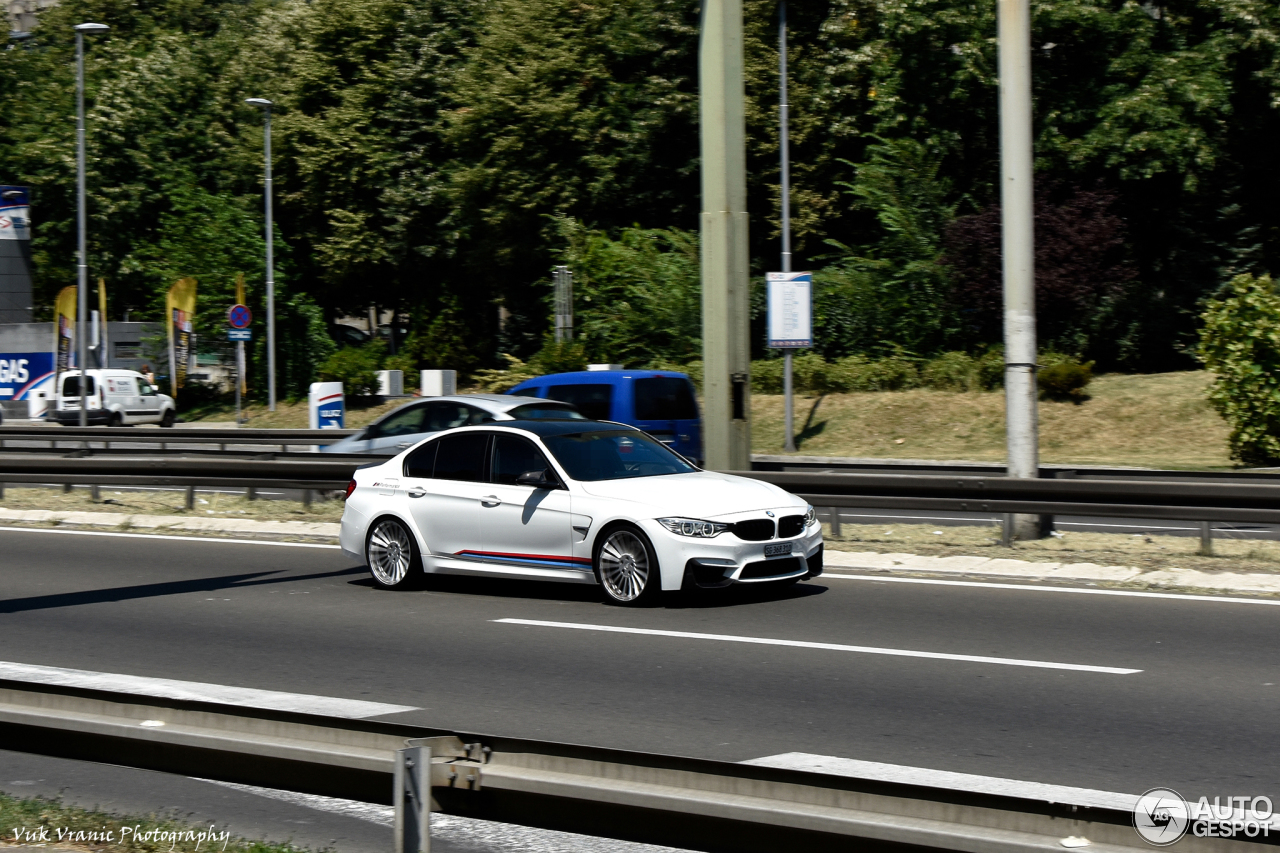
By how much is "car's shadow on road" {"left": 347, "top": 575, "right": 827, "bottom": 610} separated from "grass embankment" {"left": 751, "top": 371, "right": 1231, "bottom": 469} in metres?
16.9

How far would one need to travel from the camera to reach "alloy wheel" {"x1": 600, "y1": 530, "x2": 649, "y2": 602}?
10948 millimetres

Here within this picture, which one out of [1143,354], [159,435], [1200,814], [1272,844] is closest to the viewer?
[1272,844]

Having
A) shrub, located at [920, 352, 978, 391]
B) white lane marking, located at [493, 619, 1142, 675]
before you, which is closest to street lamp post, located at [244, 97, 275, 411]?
shrub, located at [920, 352, 978, 391]

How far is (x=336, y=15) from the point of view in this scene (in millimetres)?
48219

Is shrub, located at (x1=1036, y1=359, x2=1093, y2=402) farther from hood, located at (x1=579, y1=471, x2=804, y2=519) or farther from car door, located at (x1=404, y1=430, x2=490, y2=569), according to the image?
car door, located at (x1=404, y1=430, x2=490, y2=569)

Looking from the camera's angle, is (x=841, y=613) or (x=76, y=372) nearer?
(x=841, y=613)

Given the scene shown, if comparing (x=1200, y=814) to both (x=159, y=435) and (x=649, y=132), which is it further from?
(x=649, y=132)

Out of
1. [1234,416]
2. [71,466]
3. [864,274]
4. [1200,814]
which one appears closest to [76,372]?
[864,274]

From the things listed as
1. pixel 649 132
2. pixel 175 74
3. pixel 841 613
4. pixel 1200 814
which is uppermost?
pixel 175 74

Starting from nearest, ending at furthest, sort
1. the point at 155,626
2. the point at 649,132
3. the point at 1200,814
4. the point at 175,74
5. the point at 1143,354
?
the point at 1200,814 → the point at 155,626 → the point at 1143,354 → the point at 649,132 → the point at 175,74

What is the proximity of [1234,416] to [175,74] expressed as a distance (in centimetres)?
4372

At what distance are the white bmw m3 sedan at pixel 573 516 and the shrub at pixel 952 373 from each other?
71.7 feet

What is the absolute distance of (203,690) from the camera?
7645mm

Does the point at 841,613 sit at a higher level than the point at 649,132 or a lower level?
lower
